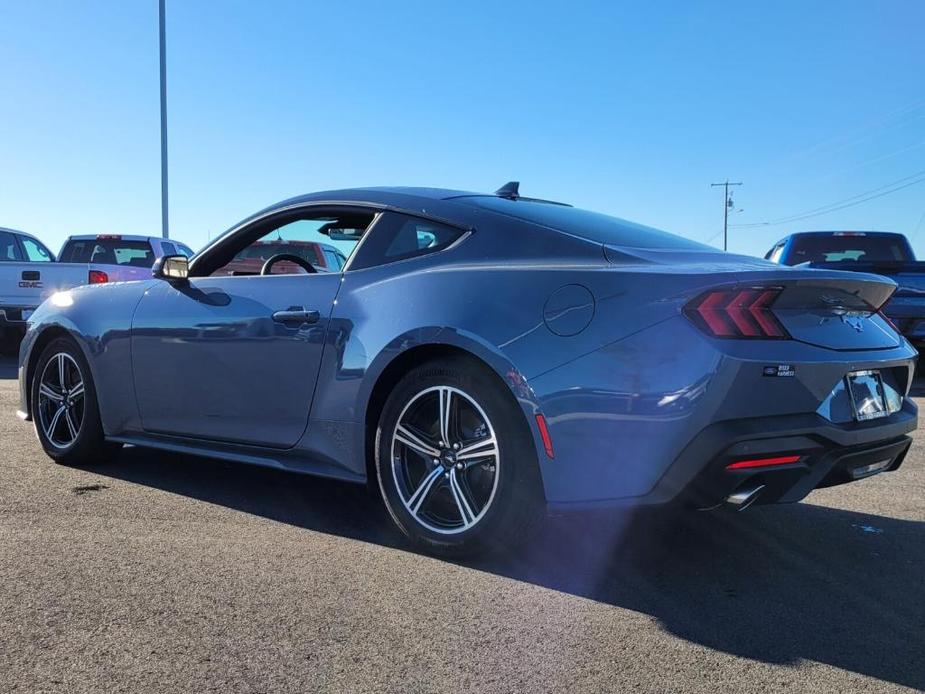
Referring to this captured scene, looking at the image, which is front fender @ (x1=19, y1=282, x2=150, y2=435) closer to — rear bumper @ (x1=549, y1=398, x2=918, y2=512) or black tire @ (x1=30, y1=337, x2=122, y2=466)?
black tire @ (x1=30, y1=337, x2=122, y2=466)

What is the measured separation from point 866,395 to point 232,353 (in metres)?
2.72

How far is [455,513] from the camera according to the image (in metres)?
3.40

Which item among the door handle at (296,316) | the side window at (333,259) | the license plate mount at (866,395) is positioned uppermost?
the side window at (333,259)

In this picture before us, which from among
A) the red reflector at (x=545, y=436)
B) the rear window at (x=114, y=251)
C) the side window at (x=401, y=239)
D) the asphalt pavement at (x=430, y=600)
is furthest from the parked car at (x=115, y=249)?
the red reflector at (x=545, y=436)

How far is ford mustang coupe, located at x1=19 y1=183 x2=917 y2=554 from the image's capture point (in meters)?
2.81

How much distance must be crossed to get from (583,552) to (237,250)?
237 centimetres

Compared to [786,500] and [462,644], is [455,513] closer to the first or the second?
[462,644]

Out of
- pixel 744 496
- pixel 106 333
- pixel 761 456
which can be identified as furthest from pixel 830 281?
pixel 106 333

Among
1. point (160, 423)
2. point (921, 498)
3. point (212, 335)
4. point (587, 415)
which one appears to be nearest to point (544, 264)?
point (587, 415)

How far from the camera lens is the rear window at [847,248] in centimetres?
1042

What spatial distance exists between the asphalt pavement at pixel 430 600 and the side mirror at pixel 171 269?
1116 mm

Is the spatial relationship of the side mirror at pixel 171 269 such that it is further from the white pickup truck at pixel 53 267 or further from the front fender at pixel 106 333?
the white pickup truck at pixel 53 267

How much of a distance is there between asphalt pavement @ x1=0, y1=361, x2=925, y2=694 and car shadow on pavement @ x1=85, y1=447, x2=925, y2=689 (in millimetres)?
12

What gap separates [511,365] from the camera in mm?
3045
